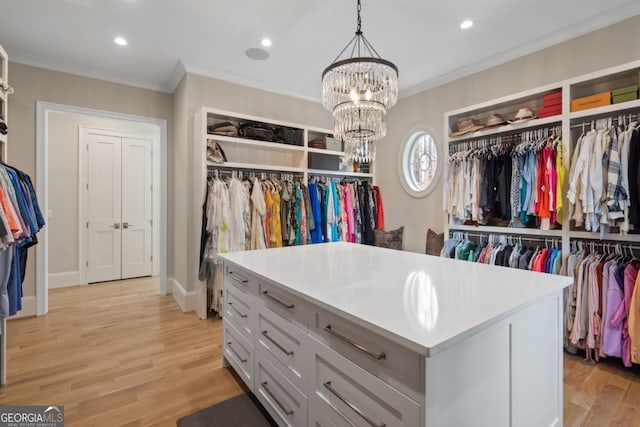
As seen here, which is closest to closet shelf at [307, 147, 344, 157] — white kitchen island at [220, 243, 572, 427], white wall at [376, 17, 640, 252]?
white wall at [376, 17, 640, 252]

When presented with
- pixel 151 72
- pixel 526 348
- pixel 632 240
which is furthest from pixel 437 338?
pixel 151 72

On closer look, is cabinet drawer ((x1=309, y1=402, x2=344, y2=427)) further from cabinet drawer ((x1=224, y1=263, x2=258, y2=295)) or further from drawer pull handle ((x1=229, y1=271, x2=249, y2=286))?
drawer pull handle ((x1=229, y1=271, x2=249, y2=286))

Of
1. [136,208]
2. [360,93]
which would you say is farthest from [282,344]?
[136,208]

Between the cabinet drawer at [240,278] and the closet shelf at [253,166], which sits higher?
the closet shelf at [253,166]

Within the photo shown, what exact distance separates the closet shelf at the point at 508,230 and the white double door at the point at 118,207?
479 centimetres

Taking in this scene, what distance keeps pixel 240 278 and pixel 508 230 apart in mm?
2557

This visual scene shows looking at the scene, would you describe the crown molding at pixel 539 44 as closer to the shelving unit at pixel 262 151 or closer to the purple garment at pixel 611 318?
the shelving unit at pixel 262 151

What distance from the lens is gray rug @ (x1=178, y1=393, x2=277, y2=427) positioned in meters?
1.73

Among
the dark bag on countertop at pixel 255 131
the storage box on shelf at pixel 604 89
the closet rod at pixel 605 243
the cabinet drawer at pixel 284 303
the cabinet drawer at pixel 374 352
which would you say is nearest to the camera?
the cabinet drawer at pixel 374 352

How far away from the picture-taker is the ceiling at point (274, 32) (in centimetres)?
245

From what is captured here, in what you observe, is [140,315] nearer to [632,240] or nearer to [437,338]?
[437,338]

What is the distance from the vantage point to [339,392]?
1184 mm

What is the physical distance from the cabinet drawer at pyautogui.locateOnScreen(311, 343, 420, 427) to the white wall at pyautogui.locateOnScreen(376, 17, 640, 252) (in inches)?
121

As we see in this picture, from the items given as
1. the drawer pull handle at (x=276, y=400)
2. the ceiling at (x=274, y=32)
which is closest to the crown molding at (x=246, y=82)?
the ceiling at (x=274, y=32)
